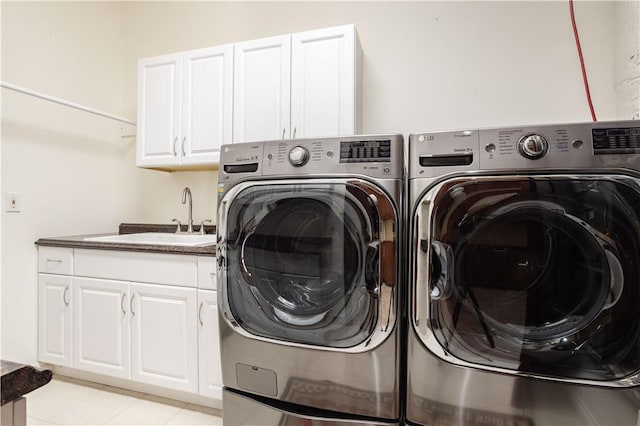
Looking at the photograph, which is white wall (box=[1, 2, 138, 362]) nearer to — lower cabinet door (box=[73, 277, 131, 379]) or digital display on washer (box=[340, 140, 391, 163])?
lower cabinet door (box=[73, 277, 131, 379])

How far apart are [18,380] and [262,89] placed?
171 centimetres

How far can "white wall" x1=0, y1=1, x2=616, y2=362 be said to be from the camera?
5.57 feet

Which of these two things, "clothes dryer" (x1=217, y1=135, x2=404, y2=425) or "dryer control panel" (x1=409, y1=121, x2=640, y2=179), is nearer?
"dryer control panel" (x1=409, y1=121, x2=640, y2=179)

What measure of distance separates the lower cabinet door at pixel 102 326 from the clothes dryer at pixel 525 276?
1502mm

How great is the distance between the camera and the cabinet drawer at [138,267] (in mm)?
1567

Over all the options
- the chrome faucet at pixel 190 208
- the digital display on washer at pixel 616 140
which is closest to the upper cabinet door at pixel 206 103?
the chrome faucet at pixel 190 208

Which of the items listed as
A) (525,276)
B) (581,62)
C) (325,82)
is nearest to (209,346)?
(525,276)

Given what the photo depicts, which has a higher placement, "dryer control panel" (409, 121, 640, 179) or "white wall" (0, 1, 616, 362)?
"white wall" (0, 1, 616, 362)

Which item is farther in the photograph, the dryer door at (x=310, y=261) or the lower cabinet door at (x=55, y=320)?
the lower cabinet door at (x=55, y=320)

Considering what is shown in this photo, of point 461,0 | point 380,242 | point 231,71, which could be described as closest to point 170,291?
point 380,242

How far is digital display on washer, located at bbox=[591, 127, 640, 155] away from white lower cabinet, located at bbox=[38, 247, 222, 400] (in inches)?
59.6

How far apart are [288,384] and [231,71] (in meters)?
1.73

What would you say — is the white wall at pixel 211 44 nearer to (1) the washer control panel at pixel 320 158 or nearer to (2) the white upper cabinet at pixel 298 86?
(2) the white upper cabinet at pixel 298 86

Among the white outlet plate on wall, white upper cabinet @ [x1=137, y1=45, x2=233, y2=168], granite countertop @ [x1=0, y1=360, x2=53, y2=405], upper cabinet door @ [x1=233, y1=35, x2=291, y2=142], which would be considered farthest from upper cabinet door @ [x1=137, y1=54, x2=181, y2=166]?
granite countertop @ [x1=0, y1=360, x2=53, y2=405]
